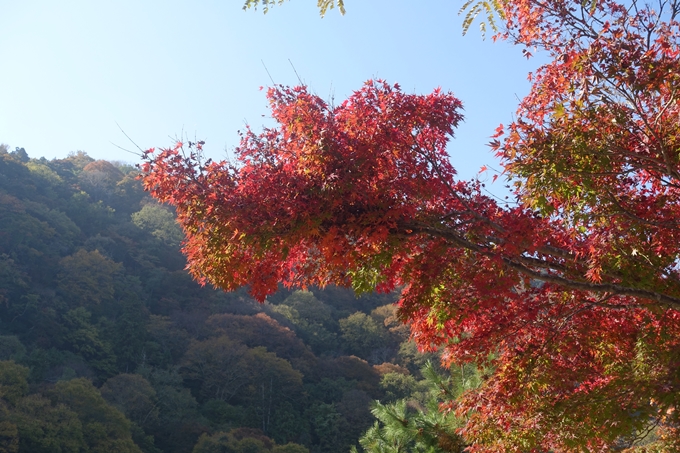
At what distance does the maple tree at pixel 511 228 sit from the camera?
317 cm

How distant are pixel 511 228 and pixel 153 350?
24.2 meters

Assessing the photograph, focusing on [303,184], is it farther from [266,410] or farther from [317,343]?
[317,343]

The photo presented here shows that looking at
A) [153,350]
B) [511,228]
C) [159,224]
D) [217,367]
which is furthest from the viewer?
[159,224]

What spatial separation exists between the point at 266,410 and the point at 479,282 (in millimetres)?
21233

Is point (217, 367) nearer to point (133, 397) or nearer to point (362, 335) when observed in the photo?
point (133, 397)

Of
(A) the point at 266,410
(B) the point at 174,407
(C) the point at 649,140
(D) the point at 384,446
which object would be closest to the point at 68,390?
(B) the point at 174,407

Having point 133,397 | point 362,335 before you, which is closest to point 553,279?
point 133,397

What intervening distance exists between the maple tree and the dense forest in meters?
12.3

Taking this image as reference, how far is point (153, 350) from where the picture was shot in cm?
2544

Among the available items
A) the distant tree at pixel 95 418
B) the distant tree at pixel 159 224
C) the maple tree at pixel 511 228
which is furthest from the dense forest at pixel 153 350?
the maple tree at pixel 511 228

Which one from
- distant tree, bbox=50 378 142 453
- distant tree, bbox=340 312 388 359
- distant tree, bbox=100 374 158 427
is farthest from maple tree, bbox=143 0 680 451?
distant tree, bbox=340 312 388 359

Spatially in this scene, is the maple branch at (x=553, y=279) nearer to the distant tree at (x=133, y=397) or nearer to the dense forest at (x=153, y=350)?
the dense forest at (x=153, y=350)

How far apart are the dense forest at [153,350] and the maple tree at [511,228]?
1234 centimetres

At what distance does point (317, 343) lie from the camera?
29.4m
